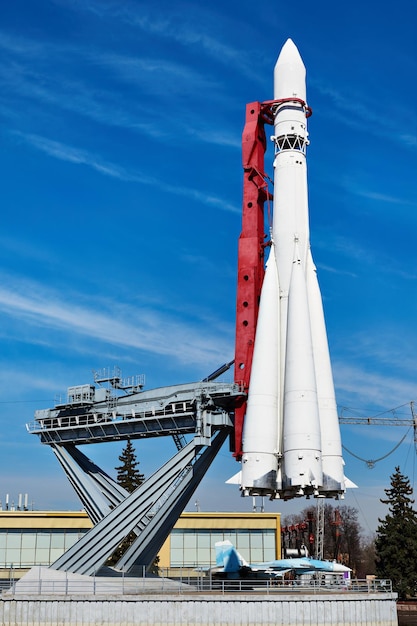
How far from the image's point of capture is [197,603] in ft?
103

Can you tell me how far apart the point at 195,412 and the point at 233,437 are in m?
2.41

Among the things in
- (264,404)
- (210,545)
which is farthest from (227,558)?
(264,404)

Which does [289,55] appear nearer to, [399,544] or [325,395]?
[325,395]

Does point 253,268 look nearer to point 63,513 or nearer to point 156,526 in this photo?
point 156,526

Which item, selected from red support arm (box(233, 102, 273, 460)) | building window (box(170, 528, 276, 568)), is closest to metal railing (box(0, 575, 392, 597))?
red support arm (box(233, 102, 273, 460))

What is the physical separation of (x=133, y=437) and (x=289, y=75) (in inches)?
869

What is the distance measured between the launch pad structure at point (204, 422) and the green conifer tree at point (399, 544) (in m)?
23.9

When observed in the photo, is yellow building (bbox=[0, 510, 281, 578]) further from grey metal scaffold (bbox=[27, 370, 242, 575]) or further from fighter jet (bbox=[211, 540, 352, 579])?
grey metal scaffold (bbox=[27, 370, 242, 575])

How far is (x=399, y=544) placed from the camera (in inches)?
2267

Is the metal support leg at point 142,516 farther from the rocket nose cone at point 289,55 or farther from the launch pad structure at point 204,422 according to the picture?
the rocket nose cone at point 289,55

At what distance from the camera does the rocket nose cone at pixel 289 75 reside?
41906mm

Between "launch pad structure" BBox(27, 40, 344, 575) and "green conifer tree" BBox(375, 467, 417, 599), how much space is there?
2387 cm

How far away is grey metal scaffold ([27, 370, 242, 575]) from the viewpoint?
3756 cm

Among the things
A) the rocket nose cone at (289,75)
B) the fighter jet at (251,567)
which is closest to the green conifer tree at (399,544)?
the fighter jet at (251,567)
